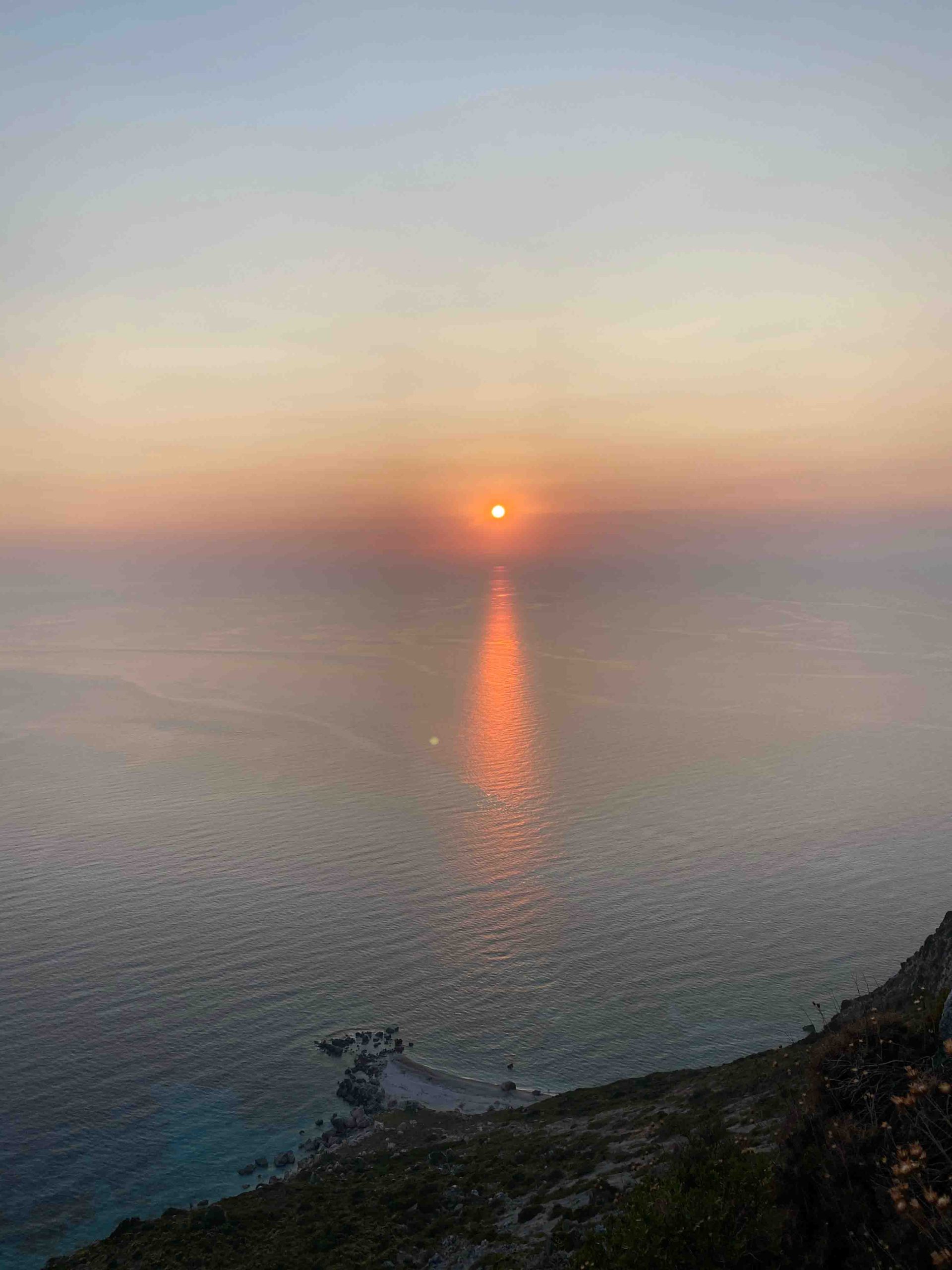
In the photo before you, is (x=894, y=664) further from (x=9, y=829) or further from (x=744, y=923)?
(x=9, y=829)

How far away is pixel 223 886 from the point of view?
207 feet

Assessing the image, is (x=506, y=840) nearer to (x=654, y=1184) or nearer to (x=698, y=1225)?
(x=654, y=1184)

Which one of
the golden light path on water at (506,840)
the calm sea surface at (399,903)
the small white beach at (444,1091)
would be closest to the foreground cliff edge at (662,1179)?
the small white beach at (444,1091)

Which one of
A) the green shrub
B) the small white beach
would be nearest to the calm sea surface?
the small white beach

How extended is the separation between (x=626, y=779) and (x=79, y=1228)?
213ft

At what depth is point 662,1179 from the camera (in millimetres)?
17859

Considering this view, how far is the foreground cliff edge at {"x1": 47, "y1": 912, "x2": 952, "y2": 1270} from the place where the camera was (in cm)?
1459

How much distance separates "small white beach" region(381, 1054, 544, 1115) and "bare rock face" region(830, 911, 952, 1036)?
15.3 m

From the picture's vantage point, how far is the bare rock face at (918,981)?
2559cm

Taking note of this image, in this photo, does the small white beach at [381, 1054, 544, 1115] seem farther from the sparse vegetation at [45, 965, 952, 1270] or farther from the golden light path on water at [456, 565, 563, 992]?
the golden light path on water at [456, 565, 563, 992]

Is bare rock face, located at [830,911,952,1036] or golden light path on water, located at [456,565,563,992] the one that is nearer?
bare rock face, located at [830,911,952,1036]

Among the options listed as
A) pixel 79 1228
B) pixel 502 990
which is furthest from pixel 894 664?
pixel 79 1228

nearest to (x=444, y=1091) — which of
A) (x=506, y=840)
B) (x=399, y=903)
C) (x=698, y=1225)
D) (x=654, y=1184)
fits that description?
(x=399, y=903)

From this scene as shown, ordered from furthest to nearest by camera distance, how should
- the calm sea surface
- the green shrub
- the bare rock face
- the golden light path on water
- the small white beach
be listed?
the golden light path on water, the calm sea surface, the small white beach, the bare rock face, the green shrub
